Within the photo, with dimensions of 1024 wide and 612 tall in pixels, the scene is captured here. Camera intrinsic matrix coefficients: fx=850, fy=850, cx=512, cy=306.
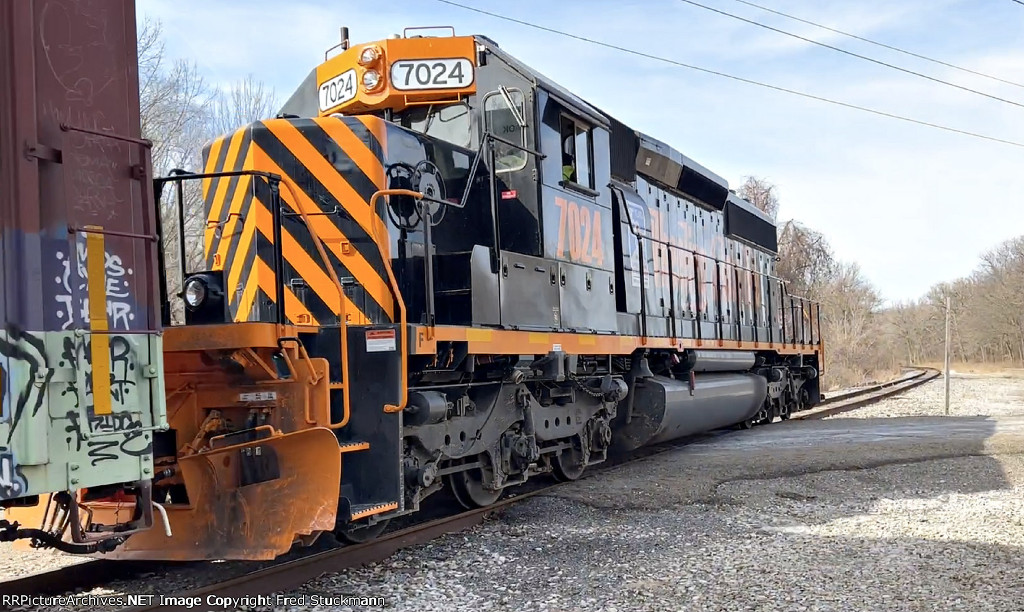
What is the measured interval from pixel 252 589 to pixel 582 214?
14.4 feet

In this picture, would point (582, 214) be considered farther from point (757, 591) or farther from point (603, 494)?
point (757, 591)

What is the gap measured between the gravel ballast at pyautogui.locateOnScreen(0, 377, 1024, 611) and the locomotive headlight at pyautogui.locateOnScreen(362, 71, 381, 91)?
3.50 m

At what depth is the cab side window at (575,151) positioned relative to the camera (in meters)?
7.59

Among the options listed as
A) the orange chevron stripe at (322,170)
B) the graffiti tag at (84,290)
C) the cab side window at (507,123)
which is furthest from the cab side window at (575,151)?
the graffiti tag at (84,290)

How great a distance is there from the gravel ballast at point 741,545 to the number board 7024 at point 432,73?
343 centimetres

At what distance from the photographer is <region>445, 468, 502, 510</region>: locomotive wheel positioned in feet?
22.0

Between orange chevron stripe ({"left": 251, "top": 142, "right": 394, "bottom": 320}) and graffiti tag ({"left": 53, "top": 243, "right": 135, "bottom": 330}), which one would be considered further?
orange chevron stripe ({"left": 251, "top": 142, "right": 394, "bottom": 320})

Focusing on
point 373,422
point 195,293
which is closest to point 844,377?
point 373,422

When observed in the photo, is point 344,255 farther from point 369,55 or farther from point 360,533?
point 360,533

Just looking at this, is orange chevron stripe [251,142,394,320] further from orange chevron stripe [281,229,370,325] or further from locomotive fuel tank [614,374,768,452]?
locomotive fuel tank [614,374,768,452]

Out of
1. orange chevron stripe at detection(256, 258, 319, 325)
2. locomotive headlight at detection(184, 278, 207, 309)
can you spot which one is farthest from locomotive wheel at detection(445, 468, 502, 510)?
locomotive headlight at detection(184, 278, 207, 309)

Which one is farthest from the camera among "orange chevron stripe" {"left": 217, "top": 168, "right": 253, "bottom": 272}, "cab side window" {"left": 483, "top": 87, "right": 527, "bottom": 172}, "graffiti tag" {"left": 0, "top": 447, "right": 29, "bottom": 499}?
"cab side window" {"left": 483, "top": 87, "right": 527, "bottom": 172}

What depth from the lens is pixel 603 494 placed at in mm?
7605

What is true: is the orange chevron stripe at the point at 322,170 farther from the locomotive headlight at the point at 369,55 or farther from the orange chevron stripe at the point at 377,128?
the locomotive headlight at the point at 369,55
